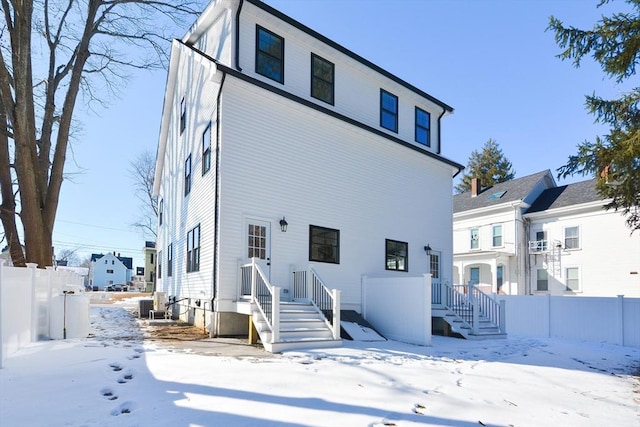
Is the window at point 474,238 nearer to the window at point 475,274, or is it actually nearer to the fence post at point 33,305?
the window at point 475,274

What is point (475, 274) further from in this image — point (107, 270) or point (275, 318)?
point (107, 270)

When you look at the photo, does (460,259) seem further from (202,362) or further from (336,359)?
(202,362)

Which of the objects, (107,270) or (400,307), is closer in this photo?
(400,307)

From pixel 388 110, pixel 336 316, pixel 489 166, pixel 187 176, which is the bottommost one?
pixel 336 316

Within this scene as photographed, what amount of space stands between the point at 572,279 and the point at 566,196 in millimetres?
4717

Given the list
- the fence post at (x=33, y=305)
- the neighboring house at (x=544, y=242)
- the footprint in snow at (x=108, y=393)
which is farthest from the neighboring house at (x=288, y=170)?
the neighboring house at (x=544, y=242)

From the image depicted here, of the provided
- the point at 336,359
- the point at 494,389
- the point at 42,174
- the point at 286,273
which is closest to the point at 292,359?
the point at 336,359

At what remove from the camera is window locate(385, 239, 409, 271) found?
1381 centimetres

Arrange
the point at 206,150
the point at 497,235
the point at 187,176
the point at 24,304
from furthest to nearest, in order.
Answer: the point at 497,235
the point at 187,176
the point at 206,150
the point at 24,304

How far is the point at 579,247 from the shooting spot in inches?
884

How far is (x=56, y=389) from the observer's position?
463 cm

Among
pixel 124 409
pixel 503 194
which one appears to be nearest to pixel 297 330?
pixel 124 409

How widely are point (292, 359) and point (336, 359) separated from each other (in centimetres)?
Result: 77

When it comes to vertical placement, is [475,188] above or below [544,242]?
above
